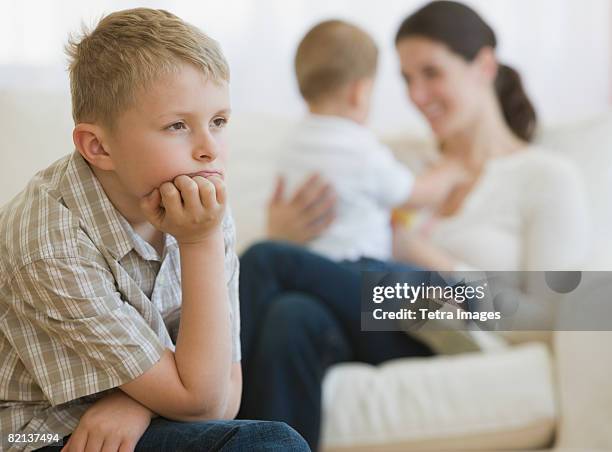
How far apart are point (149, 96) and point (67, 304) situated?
6.6 inches

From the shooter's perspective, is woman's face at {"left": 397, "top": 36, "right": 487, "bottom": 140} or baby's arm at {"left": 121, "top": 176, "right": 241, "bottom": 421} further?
woman's face at {"left": 397, "top": 36, "right": 487, "bottom": 140}

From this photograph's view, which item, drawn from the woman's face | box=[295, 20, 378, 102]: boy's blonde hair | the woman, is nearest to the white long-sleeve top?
the woman

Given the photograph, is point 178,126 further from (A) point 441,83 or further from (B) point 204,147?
(A) point 441,83

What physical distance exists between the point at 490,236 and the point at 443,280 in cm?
80

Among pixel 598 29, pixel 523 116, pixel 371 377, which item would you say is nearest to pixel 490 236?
pixel 523 116

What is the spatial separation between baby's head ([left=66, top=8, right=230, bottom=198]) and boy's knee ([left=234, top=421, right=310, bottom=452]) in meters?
0.20

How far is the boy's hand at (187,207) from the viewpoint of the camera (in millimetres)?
671

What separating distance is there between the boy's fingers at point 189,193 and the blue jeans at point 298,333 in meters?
0.64

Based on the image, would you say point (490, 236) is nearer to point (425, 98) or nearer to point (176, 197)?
point (425, 98)

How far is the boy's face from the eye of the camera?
667 mm

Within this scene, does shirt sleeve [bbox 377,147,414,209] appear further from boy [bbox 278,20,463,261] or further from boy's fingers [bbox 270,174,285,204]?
boy's fingers [bbox 270,174,285,204]

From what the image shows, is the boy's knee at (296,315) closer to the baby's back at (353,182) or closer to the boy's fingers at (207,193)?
the baby's back at (353,182)

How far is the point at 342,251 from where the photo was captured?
1506 millimetres

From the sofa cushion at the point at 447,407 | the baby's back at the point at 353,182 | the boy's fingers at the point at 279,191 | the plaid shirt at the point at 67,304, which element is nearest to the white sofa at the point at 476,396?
the sofa cushion at the point at 447,407
